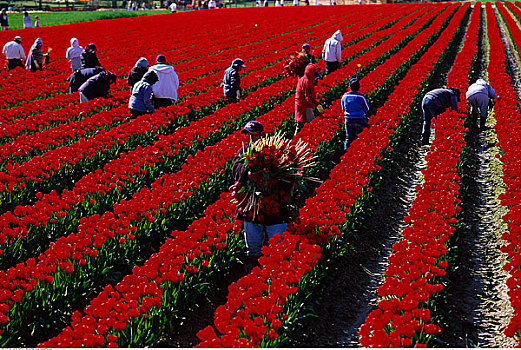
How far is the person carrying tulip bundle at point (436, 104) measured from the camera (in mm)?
13016

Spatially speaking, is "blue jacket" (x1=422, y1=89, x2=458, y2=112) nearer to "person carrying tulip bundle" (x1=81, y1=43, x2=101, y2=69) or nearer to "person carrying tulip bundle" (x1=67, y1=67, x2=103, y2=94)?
"person carrying tulip bundle" (x1=67, y1=67, x2=103, y2=94)

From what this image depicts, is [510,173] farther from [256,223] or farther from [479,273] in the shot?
[256,223]

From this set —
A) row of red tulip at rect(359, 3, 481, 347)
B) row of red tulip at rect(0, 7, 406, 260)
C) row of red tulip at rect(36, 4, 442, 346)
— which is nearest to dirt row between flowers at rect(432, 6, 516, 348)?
row of red tulip at rect(359, 3, 481, 347)

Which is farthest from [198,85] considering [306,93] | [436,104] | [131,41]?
[131,41]

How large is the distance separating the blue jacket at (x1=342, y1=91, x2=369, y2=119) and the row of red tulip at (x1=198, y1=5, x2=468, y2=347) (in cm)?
47

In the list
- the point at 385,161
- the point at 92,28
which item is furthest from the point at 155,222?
the point at 92,28

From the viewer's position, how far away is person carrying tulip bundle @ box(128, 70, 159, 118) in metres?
12.7

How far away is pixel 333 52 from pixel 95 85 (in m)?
8.56

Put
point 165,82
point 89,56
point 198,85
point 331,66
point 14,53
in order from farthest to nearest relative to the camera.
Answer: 1. point 14,53
2. point 331,66
3. point 198,85
4. point 89,56
5. point 165,82

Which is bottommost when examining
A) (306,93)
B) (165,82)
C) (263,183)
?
(263,183)

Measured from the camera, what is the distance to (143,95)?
12922 mm

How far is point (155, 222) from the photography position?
7.83m

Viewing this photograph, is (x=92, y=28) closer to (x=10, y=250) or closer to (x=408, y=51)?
(x=408, y=51)

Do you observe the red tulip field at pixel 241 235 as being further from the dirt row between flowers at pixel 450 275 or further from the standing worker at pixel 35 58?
the standing worker at pixel 35 58
